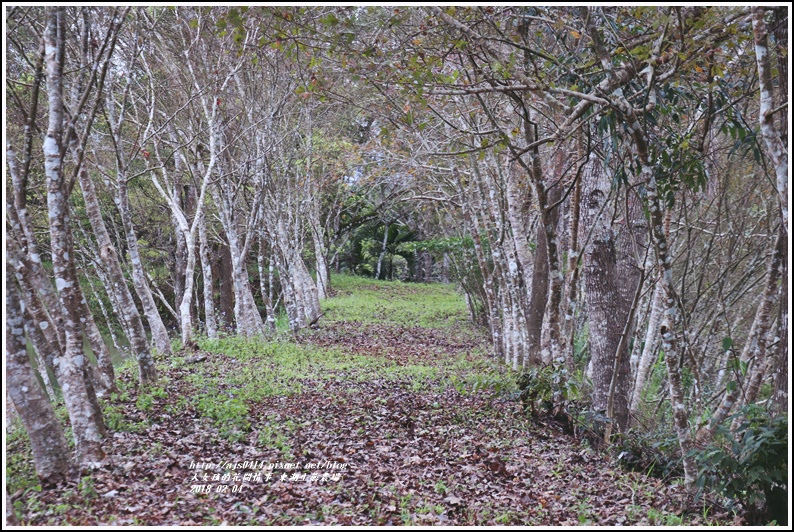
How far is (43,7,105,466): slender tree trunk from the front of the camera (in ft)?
15.2

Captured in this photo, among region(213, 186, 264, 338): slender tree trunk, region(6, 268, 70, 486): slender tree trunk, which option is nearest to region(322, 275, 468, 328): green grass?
region(213, 186, 264, 338): slender tree trunk

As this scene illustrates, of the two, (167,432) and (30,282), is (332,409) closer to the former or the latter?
(167,432)

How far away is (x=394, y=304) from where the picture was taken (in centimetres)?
2367

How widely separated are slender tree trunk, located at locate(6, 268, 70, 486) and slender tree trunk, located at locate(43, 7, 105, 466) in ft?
1.02

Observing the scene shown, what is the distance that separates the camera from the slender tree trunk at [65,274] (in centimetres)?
464

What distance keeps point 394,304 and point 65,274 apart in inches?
739

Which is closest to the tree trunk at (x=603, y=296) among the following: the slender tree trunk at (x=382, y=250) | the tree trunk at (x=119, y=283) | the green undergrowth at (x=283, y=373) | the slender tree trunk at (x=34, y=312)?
the green undergrowth at (x=283, y=373)

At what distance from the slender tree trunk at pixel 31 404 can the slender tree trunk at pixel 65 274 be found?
0.31 metres

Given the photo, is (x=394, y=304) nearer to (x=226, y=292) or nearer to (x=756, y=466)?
(x=226, y=292)

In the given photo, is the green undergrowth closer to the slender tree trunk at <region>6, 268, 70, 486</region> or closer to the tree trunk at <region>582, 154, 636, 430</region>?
the tree trunk at <region>582, 154, 636, 430</region>

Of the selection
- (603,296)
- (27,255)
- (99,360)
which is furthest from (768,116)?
(99,360)

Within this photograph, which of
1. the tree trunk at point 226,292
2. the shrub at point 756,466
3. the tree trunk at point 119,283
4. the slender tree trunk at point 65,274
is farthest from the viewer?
the tree trunk at point 226,292

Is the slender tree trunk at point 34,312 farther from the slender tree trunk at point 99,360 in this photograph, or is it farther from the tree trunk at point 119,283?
the tree trunk at point 119,283

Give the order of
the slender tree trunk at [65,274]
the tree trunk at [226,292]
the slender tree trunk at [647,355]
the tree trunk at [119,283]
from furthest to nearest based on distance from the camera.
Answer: the tree trunk at [226,292] < the slender tree trunk at [647,355] < the tree trunk at [119,283] < the slender tree trunk at [65,274]
